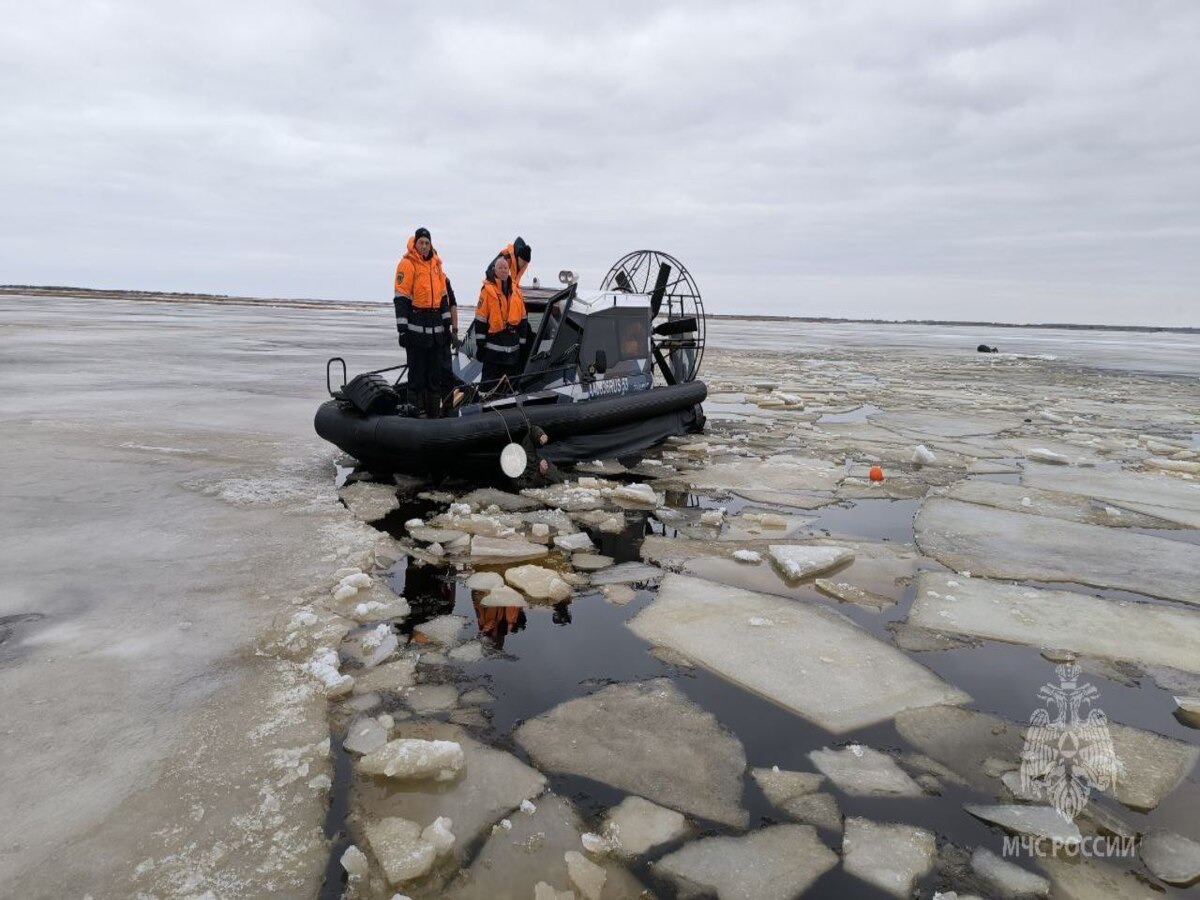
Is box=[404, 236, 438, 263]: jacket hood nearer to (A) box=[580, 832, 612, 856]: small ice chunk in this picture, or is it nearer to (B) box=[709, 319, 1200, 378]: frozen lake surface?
(A) box=[580, 832, 612, 856]: small ice chunk

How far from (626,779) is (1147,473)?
24.5ft

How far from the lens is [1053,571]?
4473mm

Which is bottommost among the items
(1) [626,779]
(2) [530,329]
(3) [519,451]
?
(1) [626,779]

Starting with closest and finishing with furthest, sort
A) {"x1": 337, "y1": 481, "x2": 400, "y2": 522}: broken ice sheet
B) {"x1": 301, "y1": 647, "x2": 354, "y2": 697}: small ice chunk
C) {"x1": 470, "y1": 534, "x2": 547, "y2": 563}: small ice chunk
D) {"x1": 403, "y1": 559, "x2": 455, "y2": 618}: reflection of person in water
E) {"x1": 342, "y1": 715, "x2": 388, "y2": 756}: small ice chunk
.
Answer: {"x1": 342, "y1": 715, "x2": 388, "y2": 756}: small ice chunk → {"x1": 301, "y1": 647, "x2": 354, "y2": 697}: small ice chunk → {"x1": 403, "y1": 559, "x2": 455, "y2": 618}: reflection of person in water → {"x1": 470, "y1": 534, "x2": 547, "y2": 563}: small ice chunk → {"x1": 337, "y1": 481, "x2": 400, "y2": 522}: broken ice sheet

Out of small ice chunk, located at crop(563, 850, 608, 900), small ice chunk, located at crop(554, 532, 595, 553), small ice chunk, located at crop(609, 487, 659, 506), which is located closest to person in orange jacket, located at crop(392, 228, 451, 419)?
small ice chunk, located at crop(609, 487, 659, 506)

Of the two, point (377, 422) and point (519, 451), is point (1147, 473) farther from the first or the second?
point (377, 422)

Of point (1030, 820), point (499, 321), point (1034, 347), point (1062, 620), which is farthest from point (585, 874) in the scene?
point (1034, 347)

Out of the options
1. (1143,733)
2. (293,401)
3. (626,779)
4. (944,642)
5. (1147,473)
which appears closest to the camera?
(626,779)

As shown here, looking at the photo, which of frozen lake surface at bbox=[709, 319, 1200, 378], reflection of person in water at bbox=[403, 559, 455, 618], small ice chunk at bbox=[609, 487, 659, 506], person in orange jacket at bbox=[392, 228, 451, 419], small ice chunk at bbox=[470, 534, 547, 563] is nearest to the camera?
reflection of person in water at bbox=[403, 559, 455, 618]

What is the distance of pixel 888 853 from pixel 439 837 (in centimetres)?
135

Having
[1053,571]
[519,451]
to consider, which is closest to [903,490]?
[1053,571]

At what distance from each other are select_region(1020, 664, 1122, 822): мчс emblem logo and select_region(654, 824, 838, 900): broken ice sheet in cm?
89

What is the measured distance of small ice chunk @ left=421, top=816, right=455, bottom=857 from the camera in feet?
6.81

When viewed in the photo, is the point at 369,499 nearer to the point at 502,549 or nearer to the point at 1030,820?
the point at 502,549
